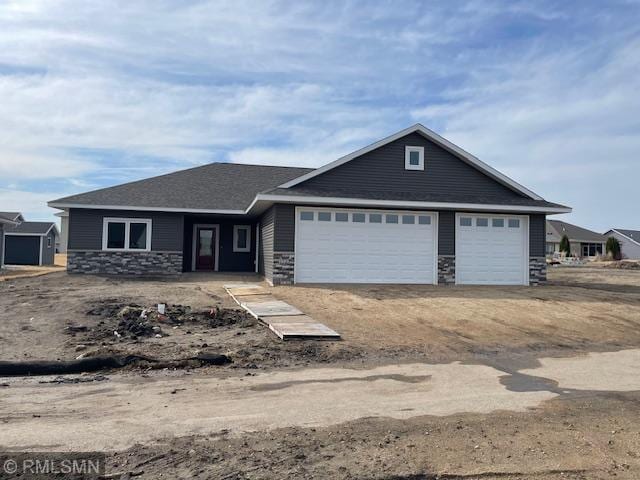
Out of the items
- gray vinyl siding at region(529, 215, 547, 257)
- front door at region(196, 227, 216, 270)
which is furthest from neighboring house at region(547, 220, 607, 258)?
front door at region(196, 227, 216, 270)

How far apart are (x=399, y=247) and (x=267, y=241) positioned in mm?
4891

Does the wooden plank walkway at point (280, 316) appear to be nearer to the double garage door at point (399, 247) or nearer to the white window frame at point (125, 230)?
the double garage door at point (399, 247)

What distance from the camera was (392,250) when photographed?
62.3ft

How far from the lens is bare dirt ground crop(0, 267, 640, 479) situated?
475 cm

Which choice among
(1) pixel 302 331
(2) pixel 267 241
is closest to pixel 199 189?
(2) pixel 267 241

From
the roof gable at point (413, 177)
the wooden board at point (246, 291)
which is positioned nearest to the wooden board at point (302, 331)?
the wooden board at point (246, 291)

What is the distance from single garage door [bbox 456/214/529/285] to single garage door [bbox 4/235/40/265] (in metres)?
31.4

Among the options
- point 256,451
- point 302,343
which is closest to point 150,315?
point 302,343

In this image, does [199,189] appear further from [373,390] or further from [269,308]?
[373,390]

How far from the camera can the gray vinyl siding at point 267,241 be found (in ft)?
61.8

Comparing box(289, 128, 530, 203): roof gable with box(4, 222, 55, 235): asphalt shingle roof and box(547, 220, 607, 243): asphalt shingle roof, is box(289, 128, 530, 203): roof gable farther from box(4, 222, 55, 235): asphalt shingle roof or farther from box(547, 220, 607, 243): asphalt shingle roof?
box(547, 220, 607, 243): asphalt shingle roof

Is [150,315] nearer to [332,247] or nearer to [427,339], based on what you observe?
[427,339]

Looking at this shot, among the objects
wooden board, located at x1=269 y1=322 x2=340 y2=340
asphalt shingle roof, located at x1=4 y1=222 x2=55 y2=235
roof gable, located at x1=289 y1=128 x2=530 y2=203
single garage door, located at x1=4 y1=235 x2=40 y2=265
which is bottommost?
wooden board, located at x1=269 y1=322 x2=340 y2=340

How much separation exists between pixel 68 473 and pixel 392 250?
15308 millimetres
